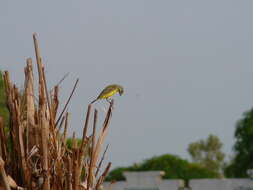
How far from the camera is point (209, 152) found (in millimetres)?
33312

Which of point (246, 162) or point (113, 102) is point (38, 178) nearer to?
point (113, 102)

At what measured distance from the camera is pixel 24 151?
241cm

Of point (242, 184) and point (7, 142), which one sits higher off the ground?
point (242, 184)

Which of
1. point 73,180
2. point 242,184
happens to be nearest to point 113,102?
point 73,180

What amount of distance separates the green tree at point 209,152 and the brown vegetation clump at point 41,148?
1217 inches

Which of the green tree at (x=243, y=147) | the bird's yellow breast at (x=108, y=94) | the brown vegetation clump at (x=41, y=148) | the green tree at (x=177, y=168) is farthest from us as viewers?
the green tree at (x=243, y=147)

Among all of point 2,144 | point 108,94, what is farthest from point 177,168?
point 2,144

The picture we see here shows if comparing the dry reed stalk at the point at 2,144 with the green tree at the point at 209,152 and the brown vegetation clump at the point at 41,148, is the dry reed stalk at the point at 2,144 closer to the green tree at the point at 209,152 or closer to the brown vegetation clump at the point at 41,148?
the brown vegetation clump at the point at 41,148

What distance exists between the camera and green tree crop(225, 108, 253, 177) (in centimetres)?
2564

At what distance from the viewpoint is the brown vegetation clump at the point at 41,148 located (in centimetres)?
236

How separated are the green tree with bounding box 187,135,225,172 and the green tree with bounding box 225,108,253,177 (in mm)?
5885

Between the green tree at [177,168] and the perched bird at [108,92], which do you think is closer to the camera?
the perched bird at [108,92]

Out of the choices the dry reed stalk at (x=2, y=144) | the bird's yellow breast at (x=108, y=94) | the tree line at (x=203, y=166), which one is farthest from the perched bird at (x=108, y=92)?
the tree line at (x=203, y=166)

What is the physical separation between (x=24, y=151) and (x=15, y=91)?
0.23 m
